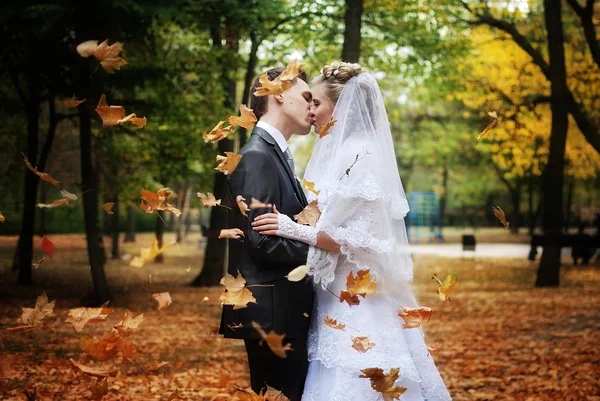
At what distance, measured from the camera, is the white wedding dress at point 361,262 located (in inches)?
140

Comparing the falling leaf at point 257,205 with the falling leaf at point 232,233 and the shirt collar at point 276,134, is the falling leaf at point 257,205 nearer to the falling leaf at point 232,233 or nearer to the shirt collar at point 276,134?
the falling leaf at point 232,233

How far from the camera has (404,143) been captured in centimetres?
4269

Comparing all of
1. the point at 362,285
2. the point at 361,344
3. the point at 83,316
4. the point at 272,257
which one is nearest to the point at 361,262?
the point at 362,285

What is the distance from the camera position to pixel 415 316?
141 inches

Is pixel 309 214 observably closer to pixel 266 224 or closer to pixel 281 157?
pixel 266 224

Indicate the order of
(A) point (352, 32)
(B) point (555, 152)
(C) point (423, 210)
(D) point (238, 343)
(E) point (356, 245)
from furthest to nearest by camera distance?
(C) point (423, 210) < (B) point (555, 152) < (A) point (352, 32) < (D) point (238, 343) < (E) point (356, 245)

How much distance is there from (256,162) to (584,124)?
12.3 metres

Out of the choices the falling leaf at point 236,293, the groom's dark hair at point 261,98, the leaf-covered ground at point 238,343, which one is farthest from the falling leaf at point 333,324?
the groom's dark hair at point 261,98

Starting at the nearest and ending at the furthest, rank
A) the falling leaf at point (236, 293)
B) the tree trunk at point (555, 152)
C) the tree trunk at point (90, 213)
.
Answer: the falling leaf at point (236, 293) < the tree trunk at point (90, 213) < the tree trunk at point (555, 152)

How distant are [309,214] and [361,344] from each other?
2.34ft

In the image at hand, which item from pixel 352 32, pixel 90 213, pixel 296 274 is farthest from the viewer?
pixel 90 213

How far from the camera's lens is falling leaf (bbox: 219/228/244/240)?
318 cm

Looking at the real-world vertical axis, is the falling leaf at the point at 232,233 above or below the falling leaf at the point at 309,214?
below

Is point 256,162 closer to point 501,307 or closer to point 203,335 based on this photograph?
point 203,335
